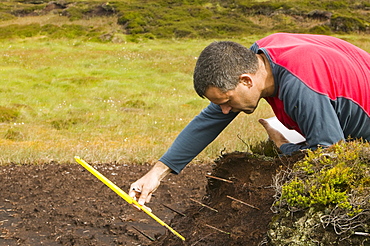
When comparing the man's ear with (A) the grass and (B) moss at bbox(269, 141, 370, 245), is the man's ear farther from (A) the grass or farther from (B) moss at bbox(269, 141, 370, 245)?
(A) the grass

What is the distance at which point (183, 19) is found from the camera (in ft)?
129

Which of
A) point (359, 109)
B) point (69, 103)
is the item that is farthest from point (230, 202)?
point (69, 103)

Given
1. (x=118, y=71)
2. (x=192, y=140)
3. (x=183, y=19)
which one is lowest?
(x=183, y=19)

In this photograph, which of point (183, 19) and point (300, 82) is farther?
point (183, 19)

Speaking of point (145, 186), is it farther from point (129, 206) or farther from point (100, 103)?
point (100, 103)

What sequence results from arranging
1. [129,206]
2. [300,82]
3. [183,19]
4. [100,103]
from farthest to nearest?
[183,19] → [100,103] → [129,206] → [300,82]

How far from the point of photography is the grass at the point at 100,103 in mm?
8445

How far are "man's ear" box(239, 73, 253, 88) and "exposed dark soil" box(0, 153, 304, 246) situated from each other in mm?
549

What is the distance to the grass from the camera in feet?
27.7

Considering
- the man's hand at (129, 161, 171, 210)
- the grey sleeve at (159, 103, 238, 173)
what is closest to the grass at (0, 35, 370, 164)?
the grey sleeve at (159, 103, 238, 173)

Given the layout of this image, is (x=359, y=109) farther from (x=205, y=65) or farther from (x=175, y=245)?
(x=175, y=245)

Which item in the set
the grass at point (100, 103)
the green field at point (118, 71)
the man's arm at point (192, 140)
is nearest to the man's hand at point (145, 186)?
the man's arm at point (192, 140)

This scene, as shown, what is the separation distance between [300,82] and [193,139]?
3.99ft

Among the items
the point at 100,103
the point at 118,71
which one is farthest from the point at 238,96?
the point at 118,71
